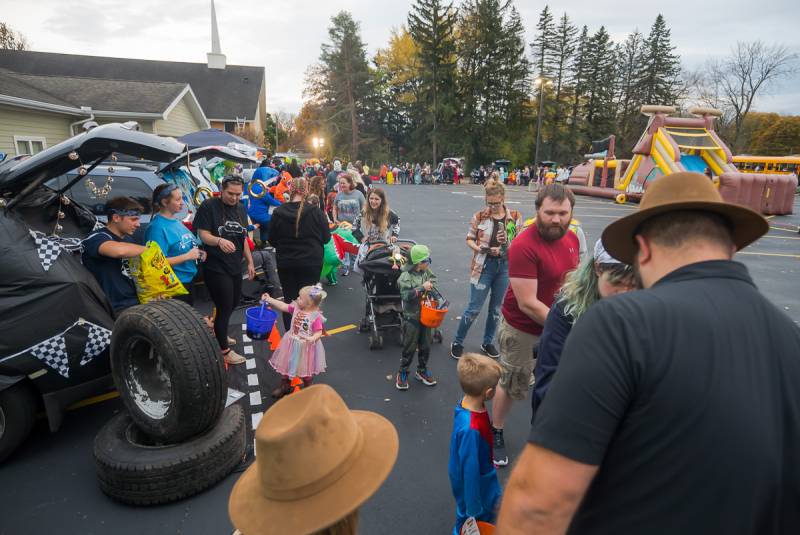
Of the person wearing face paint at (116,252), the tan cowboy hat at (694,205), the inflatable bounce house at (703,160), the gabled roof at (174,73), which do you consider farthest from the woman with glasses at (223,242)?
the gabled roof at (174,73)

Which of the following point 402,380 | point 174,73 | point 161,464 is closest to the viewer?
point 161,464

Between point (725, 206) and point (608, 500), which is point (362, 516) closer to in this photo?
point (608, 500)

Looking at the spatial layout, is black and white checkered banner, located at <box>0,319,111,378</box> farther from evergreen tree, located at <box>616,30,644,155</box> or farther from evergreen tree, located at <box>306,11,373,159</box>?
evergreen tree, located at <box>616,30,644,155</box>

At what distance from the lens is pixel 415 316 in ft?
14.4

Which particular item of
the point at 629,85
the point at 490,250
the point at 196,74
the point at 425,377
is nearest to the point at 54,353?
the point at 425,377

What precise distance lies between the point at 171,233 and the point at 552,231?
355 cm

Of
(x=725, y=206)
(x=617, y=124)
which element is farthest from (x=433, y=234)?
(x=617, y=124)

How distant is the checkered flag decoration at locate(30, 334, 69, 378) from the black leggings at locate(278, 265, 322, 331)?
2015 mm

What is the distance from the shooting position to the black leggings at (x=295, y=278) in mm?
4883

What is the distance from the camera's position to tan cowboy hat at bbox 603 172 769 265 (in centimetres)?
121

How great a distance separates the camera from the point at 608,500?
112cm

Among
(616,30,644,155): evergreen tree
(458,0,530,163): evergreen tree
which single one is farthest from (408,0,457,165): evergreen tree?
(616,30,644,155): evergreen tree

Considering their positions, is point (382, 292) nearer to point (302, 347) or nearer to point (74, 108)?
point (302, 347)

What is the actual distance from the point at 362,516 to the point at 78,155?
3489 millimetres
